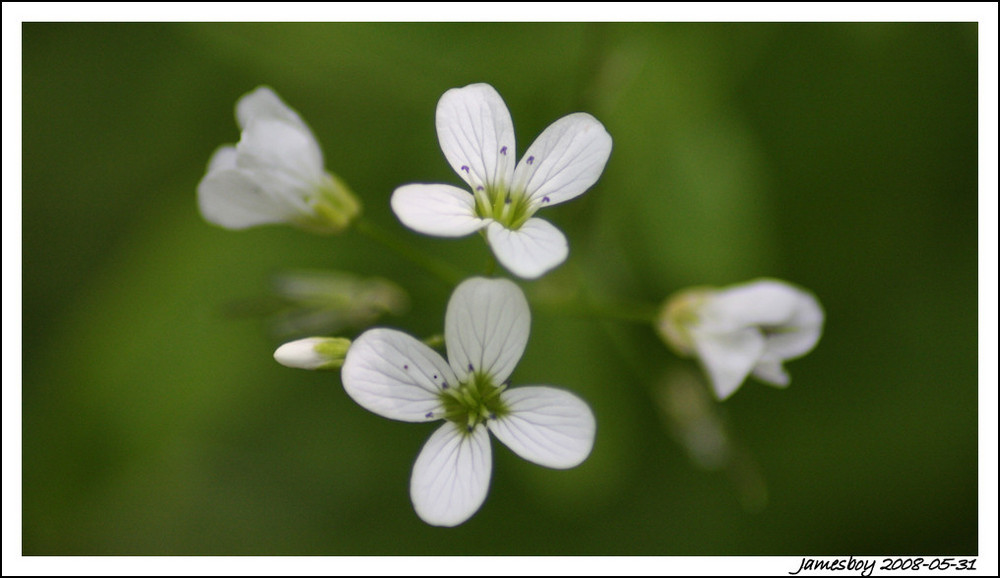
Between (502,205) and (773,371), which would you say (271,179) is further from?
(773,371)

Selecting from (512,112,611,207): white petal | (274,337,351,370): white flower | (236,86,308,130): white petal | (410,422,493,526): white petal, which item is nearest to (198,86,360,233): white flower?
(236,86,308,130): white petal

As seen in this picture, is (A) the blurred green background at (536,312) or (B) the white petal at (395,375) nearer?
(B) the white petal at (395,375)

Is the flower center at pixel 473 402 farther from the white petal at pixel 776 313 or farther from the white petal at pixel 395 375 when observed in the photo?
the white petal at pixel 776 313

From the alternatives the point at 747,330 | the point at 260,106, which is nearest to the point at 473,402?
the point at 747,330

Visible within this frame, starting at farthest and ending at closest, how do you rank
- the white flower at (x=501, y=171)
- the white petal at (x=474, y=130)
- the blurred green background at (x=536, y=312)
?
1. the blurred green background at (x=536, y=312)
2. the white petal at (x=474, y=130)
3. the white flower at (x=501, y=171)

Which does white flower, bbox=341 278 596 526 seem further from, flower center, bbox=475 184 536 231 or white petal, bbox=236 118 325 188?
white petal, bbox=236 118 325 188

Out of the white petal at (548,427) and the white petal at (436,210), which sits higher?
the white petal at (436,210)

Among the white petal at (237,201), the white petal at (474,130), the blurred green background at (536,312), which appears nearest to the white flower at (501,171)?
the white petal at (474,130)
